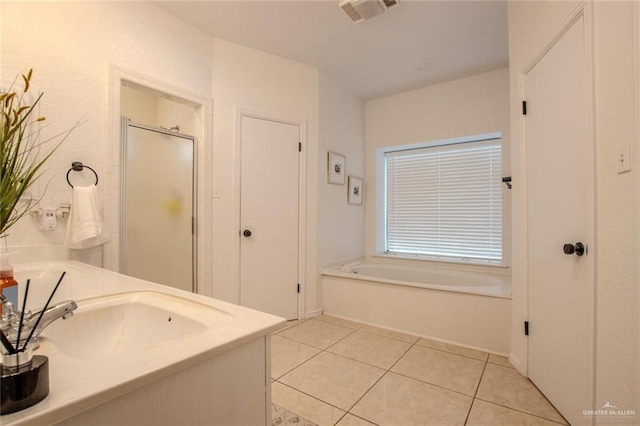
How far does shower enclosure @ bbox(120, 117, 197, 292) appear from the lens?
215 centimetres

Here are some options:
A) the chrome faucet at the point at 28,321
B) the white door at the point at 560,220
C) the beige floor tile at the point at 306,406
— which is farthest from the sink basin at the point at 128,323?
the white door at the point at 560,220

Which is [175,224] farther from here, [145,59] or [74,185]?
Result: [145,59]

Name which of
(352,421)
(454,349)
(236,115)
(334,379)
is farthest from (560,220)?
(236,115)

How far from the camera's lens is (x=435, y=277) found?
10.9 feet

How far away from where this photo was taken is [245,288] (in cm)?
276

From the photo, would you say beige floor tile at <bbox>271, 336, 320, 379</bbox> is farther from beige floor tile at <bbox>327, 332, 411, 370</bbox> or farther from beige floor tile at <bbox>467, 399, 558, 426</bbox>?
beige floor tile at <bbox>467, 399, 558, 426</bbox>

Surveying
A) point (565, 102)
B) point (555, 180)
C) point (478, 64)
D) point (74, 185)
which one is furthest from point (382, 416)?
point (478, 64)

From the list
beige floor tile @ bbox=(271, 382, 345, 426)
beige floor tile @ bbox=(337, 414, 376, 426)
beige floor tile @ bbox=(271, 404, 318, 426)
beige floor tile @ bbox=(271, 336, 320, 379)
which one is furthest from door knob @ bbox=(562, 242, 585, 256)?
beige floor tile @ bbox=(271, 336, 320, 379)

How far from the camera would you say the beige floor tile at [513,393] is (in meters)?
1.59

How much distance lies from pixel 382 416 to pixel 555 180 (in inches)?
60.1

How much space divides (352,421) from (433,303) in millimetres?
1345

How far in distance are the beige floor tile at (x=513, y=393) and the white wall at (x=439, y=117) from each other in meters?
1.45

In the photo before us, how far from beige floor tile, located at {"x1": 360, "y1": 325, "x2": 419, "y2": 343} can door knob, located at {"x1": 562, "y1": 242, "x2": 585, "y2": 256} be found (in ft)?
4.81

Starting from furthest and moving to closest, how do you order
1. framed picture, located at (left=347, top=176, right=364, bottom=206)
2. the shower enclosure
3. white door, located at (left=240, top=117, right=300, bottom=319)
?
framed picture, located at (left=347, top=176, right=364, bottom=206) < white door, located at (left=240, top=117, right=300, bottom=319) < the shower enclosure
